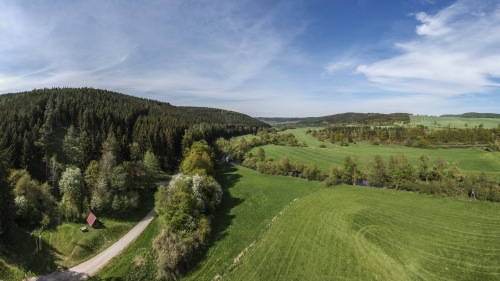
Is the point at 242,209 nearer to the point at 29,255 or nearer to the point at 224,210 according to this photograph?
the point at 224,210

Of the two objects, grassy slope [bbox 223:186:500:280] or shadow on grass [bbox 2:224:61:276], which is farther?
shadow on grass [bbox 2:224:61:276]

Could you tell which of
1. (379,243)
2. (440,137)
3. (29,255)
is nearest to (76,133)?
(29,255)

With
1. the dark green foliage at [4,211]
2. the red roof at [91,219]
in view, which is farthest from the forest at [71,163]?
the red roof at [91,219]

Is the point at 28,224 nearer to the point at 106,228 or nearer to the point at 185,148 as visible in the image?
the point at 106,228

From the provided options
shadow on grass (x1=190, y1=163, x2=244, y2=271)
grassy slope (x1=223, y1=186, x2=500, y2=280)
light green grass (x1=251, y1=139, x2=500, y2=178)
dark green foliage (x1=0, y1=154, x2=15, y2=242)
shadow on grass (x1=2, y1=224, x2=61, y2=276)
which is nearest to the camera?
grassy slope (x1=223, y1=186, x2=500, y2=280)

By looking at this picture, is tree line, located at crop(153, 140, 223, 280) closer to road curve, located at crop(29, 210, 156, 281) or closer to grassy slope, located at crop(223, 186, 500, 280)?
road curve, located at crop(29, 210, 156, 281)

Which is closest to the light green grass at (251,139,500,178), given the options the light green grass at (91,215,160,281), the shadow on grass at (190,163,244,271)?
the shadow on grass at (190,163,244,271)
